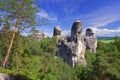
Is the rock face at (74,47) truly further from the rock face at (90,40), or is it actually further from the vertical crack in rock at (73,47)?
the rock face at (90,40)

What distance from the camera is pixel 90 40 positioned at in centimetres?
7544

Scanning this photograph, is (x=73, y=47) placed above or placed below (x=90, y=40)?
below

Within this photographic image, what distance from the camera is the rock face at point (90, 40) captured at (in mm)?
74250

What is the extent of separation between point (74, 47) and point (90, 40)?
1325cm

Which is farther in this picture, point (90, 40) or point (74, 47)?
point (90, 40)

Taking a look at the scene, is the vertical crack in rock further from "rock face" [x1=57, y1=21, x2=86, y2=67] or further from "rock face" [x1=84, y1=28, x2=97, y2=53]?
"rock face" [x1=84, y1=28, x2=97, y2=53]

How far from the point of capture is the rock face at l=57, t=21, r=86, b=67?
63406mm

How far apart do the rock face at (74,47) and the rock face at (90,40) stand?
7.26 metres

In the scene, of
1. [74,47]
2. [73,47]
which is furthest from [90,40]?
[73,47]

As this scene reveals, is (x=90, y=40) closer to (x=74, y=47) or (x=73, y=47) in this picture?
(x=74, y=47)

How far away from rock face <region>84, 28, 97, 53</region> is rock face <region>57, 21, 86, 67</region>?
7.26 m

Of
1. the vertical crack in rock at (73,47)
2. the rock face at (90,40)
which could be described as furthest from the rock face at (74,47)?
the rock face at (90,40)

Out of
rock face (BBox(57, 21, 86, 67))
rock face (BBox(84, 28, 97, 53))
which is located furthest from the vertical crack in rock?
rock face (BBox(84, 28, 97, 53))

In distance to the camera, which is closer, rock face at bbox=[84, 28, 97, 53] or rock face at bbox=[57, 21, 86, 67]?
rock face at bbox=[57, 21, 86, 67]
